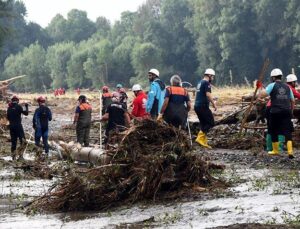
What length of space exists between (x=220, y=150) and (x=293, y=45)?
6091cm

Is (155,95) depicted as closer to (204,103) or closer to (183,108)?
(183,108)

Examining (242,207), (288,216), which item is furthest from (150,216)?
(288,216)

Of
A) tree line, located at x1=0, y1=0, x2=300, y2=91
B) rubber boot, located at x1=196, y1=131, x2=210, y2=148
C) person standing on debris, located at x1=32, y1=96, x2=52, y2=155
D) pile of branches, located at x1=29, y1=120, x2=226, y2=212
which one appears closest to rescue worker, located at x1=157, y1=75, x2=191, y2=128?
rubber boot, located at x1=196, y1=131, x2=210, y2=148

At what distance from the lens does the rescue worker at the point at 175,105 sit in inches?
601

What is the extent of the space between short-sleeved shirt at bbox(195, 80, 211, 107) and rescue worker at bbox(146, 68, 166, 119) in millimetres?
1763

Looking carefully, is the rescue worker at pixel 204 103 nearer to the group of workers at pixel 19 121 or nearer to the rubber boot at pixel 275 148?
the rubber boot at pixel 275 148

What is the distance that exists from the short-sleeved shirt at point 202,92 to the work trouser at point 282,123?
2.67 metres

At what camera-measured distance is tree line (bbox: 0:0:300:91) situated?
262 feet

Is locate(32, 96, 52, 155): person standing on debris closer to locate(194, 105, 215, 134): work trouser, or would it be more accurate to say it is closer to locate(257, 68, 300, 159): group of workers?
locate(194, 105, 215, 134): work trouser

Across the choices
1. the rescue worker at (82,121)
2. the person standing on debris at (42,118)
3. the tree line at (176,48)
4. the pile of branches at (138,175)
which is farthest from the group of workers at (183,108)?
the tree line at (176,48)

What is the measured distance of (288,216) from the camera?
8.58 metres

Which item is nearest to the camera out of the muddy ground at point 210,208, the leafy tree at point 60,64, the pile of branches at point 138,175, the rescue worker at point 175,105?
the muddy ground at point 210,208

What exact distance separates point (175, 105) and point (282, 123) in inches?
86.5

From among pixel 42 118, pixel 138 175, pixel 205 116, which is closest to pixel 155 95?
pixel 205 116
